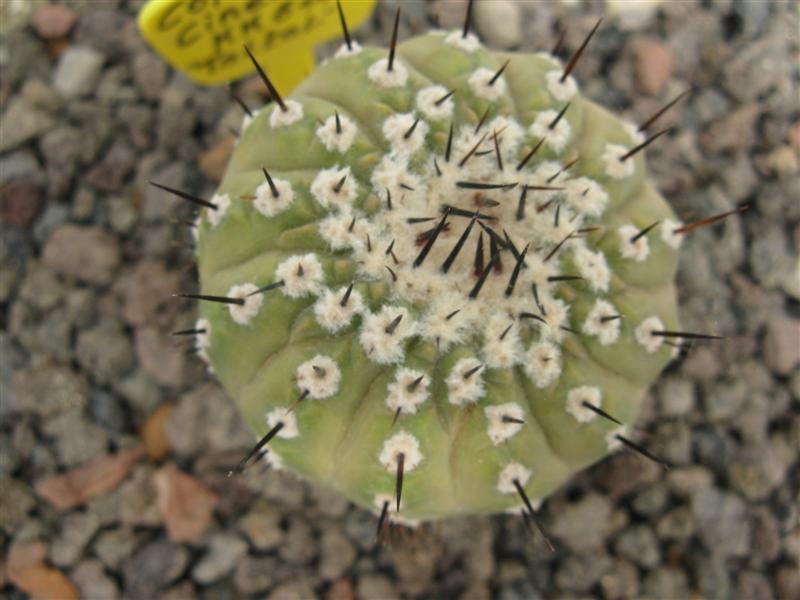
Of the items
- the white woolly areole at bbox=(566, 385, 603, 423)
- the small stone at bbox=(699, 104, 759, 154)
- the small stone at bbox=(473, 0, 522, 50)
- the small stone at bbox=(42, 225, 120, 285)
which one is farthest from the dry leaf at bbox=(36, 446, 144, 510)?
the small stone at bbox=(699, 104, 759, 154)

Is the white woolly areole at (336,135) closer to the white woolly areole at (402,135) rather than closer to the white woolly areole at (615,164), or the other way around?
the white woolly areole at (402,135)

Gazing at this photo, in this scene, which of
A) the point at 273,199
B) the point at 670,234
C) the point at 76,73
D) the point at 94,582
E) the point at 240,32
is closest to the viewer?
the point at 273,199

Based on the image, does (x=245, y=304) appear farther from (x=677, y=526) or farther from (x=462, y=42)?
(x=677, y=526)

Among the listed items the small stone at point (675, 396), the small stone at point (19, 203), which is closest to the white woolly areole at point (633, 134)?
the small stone at point (675, 396)

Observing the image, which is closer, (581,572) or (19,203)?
(581,572)

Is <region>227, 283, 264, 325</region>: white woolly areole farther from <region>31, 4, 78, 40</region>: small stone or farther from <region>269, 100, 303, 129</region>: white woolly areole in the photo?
<region>31, 4, 78, 40</region>: small stone

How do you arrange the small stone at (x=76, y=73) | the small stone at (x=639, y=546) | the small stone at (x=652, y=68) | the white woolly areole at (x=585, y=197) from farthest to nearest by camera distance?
the small stone at (x=652, y=68)
the small stone at (x=76, y=73)
the small stone at (x=639, y=546)
the white woolly areole at (x=585, y=197)

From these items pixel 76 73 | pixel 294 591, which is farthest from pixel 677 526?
pixel 76 73
